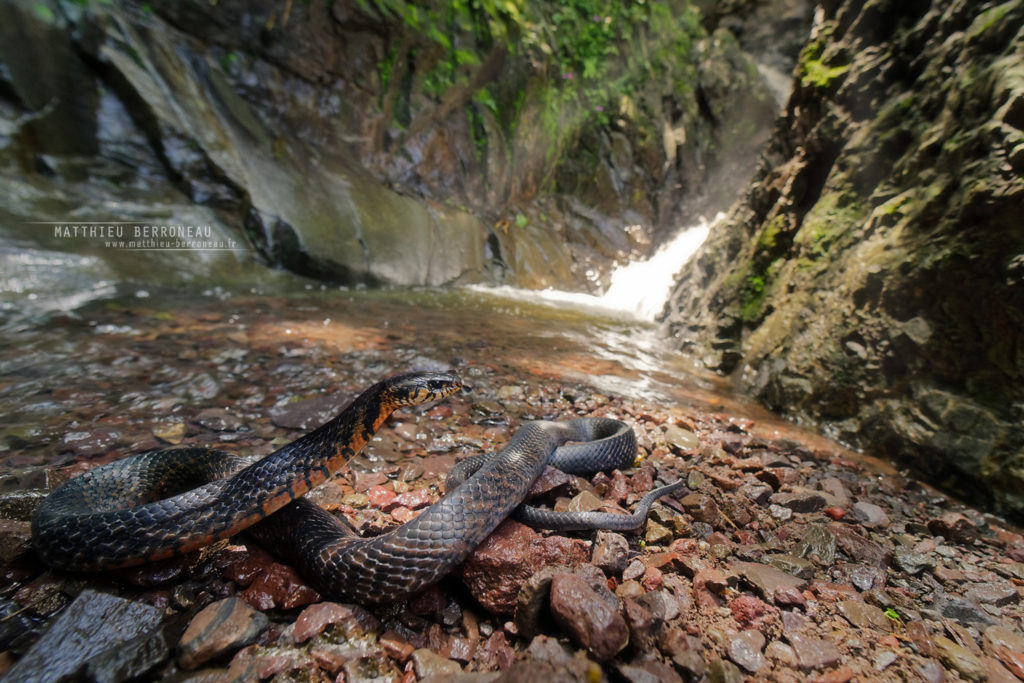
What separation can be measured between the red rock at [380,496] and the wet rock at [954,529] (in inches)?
125

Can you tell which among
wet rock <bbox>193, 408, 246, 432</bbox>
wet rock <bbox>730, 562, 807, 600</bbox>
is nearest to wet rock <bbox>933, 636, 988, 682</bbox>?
wet rock <bbox>730, 562, 807, 600</bbox>

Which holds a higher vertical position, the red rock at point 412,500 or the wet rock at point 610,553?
the wet rock at point 610,553

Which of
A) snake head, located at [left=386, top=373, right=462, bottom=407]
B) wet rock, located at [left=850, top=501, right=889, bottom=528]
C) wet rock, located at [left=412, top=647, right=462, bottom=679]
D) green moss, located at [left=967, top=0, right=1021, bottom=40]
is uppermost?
green moss, located at [left=967, top=0, right=1021, bottom=40]

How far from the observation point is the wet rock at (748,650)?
1.33 metres

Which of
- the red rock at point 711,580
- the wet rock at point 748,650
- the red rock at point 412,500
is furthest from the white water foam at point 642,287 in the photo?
the wet rock at point 748,650

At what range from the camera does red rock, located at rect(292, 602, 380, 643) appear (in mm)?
1372

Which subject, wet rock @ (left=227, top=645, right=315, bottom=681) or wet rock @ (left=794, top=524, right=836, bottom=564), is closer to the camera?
wet rock @ (left=227, top=645, right=315, bottom=681)

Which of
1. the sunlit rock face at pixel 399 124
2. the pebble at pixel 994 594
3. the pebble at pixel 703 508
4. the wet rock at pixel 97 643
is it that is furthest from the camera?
the sunlit rock face at pixel 399 124

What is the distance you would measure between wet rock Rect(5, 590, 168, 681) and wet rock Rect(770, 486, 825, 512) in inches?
119

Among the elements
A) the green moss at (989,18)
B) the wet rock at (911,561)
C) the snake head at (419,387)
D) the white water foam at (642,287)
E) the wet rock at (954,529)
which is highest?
the green moss at (989,18)

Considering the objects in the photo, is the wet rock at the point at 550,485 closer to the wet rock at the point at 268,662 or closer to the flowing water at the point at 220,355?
the wet rock at the point at 268,662

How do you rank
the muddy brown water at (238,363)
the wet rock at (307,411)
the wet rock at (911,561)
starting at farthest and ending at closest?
1. the wet rock at (307,411)
2. the muddy brown water at (238,363)
3. the wet rock at (911,561)

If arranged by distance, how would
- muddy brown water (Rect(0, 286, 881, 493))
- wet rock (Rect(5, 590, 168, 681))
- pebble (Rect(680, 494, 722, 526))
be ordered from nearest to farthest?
1. wet rock (Rect(5, 590, 168, 681))
2. pebble (Rect(680, 494, 722, 526))
3. muddy brown water (Rect(0, 286, 881, 493))

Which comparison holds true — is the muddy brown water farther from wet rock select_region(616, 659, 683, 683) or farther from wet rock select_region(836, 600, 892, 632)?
wet rock select_region(616, 659, 683, 683)
